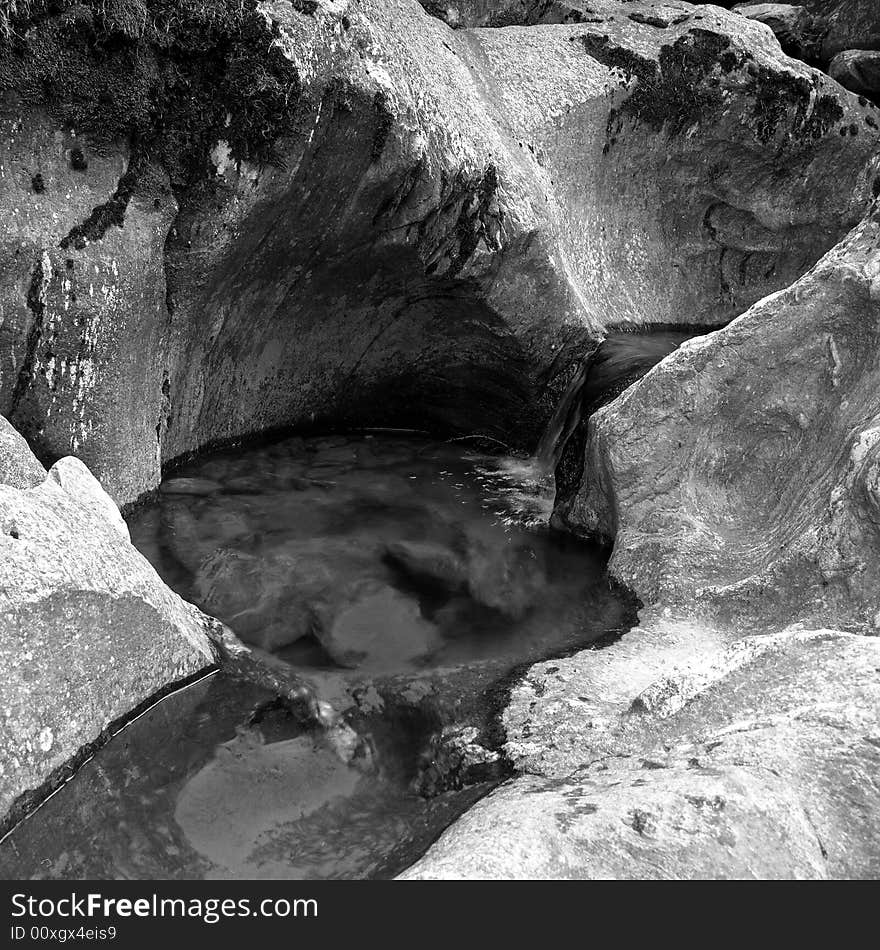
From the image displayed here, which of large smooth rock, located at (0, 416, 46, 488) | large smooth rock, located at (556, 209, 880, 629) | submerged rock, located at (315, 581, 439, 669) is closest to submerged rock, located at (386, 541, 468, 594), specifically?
submerged rock, located at (315, 581, 439, 669)

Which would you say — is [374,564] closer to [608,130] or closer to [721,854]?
[721,854]

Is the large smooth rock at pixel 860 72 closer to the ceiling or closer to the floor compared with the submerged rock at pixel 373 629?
closer to the ceiling

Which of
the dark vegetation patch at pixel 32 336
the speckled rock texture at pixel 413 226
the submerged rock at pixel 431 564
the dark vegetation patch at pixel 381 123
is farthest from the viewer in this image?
the dark vegetation patch at pixel 381 123

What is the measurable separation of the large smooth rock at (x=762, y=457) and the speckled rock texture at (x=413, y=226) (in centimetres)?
267

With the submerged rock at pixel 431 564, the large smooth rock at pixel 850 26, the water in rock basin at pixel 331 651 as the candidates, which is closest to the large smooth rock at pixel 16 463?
the water in rock basin at pixel 331 651

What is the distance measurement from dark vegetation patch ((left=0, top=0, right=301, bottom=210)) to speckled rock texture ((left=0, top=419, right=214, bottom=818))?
100 inches

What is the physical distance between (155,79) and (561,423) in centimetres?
510

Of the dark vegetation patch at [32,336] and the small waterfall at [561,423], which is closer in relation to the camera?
the dark vegetation patch at [32,336]

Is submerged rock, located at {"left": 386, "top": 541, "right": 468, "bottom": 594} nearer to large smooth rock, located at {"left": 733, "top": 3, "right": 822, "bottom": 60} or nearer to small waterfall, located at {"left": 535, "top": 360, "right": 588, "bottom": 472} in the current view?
small waterfall, located at {"left": 535, "top": 360, "right": 588, "bottom": 472}

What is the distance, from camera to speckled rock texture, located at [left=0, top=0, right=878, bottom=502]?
6234 millimetres

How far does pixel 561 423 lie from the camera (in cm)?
964

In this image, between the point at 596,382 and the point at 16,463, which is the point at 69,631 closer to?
the point at 16,463

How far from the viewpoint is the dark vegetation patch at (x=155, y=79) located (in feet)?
18.9

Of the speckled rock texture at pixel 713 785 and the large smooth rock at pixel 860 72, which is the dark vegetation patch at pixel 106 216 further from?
the large smooth rock at pixel 860 72
